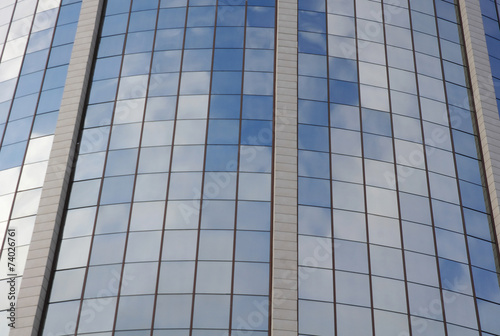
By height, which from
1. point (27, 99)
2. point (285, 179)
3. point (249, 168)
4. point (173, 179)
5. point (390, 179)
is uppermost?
point (27, 99)

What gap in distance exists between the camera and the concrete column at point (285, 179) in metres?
40.7

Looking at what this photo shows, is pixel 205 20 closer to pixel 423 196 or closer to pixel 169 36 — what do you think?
pixel 169 36

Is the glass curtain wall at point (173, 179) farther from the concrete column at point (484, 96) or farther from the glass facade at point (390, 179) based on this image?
the concrete column at point (484, 96)

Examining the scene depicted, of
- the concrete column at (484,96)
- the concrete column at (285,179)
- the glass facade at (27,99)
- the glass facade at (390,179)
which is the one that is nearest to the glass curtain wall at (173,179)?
the concrete column at (285,179)

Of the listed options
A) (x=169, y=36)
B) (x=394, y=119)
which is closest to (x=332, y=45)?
(x=394, y=119)

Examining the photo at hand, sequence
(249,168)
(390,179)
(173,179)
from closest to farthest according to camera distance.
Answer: (173,179) < (249,168) < (390,179)

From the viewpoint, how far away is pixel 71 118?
48.3m

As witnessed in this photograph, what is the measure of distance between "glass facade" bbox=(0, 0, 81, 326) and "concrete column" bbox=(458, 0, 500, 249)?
27466 millimetres

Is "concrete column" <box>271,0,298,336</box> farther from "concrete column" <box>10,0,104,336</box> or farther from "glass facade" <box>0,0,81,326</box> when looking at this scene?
"glass facade" <box>0,0,81,326</box>

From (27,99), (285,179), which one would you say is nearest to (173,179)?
(285,179)

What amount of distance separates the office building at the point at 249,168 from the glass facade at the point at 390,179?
5.0 inches

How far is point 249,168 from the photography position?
45406 mm

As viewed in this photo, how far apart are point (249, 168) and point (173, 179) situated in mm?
4529

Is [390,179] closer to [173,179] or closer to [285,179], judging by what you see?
[285,179]
